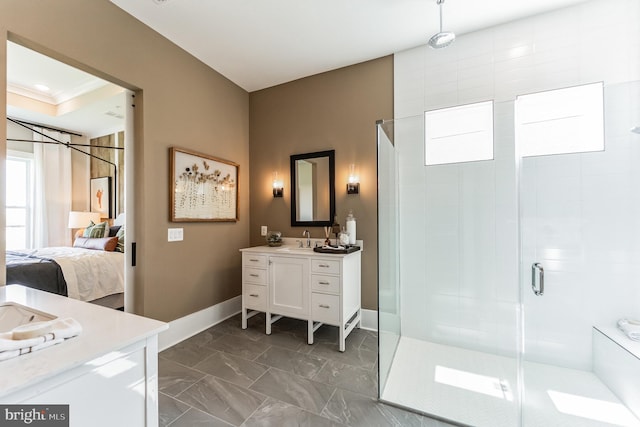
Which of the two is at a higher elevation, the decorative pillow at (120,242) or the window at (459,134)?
the window at (459,134)

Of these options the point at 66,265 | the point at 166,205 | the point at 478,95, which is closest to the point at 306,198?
the point at 166,205

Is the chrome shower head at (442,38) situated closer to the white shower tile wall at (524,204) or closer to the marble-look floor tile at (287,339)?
the white shower tile wall at (524,204)

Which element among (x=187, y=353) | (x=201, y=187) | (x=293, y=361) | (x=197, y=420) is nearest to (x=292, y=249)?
(x=293, y=361)

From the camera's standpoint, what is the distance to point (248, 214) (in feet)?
11.9

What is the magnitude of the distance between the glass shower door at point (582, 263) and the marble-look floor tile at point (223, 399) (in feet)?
5.99

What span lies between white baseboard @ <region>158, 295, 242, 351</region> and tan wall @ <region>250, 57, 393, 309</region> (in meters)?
0.90

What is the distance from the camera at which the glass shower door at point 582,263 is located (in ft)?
6.10

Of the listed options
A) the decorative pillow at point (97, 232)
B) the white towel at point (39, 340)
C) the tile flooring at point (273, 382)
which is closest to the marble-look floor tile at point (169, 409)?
the tile flooring at point (273, 382)

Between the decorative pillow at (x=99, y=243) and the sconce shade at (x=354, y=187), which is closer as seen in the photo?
the sconce shade at (x=354, y=187)

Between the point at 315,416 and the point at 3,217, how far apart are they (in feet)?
7.61

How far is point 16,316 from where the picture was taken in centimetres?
111

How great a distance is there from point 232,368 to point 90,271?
2.30 metres

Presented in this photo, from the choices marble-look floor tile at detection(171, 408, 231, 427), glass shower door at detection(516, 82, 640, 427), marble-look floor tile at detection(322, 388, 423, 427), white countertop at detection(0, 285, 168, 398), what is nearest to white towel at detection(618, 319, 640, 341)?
glass shower door at detection(516, 82, 640, 427)

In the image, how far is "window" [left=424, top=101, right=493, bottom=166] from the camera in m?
2.39
